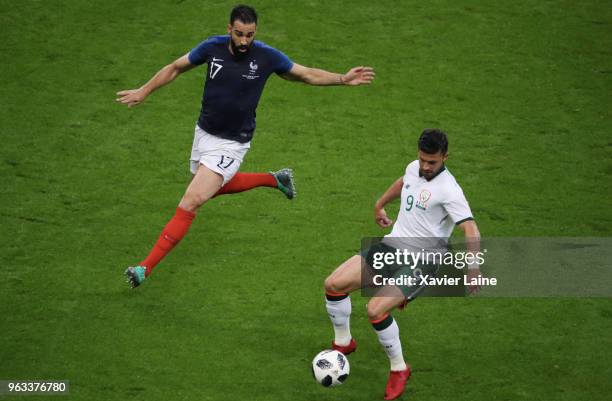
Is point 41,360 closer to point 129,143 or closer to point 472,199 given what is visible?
point 129,143

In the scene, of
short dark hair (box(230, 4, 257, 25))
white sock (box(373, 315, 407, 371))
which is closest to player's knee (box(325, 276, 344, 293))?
white sock (box(373, 315, 407, 371))

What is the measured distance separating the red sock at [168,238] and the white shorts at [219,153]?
600 mm

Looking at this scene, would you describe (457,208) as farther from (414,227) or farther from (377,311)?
(377,311)

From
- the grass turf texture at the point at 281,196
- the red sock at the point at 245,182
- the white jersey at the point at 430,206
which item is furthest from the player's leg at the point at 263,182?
the white jersey at the point at 430,206

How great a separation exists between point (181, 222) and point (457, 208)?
2.83 m

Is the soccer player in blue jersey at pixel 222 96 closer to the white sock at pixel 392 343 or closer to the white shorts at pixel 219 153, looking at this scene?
the white shorts at pixel 219 153

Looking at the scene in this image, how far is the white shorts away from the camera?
1016cm

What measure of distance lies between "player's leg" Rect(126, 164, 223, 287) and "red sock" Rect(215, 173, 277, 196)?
1.79 feet

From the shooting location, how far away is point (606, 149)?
42.8 ft

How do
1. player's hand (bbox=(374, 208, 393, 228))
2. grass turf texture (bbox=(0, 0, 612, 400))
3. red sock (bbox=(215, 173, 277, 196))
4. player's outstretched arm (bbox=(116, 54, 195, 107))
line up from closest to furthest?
grass turf texture (bbox=(0, 0, 612, 400)) → player's hand (bbox=(374, 208, 393, 228)) → player's outstretched arm (bbox=(116, 54, 195, 107)) → red sock (bbox=(215, 173, 277, 196))

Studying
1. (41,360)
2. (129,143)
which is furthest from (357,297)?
(129,143)

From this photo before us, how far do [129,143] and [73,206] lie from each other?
1.59 meters

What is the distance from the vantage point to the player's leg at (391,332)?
8602 millimetres

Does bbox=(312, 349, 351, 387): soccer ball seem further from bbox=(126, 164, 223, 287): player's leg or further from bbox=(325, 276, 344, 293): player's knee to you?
bbox=(126, 164, 223, 287): player's leg
